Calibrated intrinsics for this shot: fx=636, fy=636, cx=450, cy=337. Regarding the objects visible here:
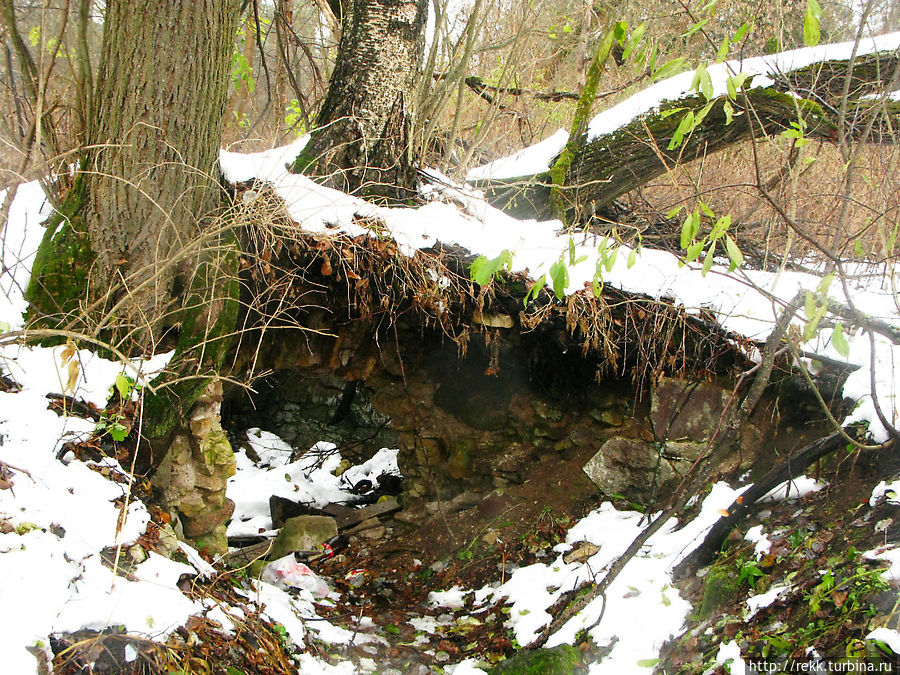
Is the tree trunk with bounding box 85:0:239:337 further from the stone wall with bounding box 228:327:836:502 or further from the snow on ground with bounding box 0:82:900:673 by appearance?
the stone wall with bounding box 228:327:836:502

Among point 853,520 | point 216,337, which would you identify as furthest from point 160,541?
point 853,520

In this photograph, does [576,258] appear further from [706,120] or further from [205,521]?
[205,521]

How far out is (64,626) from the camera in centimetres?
218

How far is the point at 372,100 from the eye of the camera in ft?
14.8

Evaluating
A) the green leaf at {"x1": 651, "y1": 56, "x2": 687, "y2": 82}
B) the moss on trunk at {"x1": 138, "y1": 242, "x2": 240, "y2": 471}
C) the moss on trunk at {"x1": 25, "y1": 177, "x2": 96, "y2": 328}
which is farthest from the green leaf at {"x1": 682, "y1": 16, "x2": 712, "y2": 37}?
the moss on trunk at {"x1": 25, "y1": 177, "x2": 96, "y2": 328}

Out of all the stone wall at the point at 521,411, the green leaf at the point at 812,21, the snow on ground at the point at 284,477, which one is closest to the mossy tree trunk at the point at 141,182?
the stone wall at the point at 521,411

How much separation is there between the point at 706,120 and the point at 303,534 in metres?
4.56

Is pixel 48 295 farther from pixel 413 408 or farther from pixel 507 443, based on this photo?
pixel 507 443

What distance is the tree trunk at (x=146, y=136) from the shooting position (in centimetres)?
312

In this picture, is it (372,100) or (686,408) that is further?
(372,100)

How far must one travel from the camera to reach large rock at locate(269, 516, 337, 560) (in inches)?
208

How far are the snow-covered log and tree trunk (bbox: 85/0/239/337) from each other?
7.41ft

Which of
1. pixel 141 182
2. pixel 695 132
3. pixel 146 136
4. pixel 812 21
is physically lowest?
pixel 141 182

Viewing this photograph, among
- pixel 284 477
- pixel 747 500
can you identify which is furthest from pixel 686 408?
pixel 284 477
